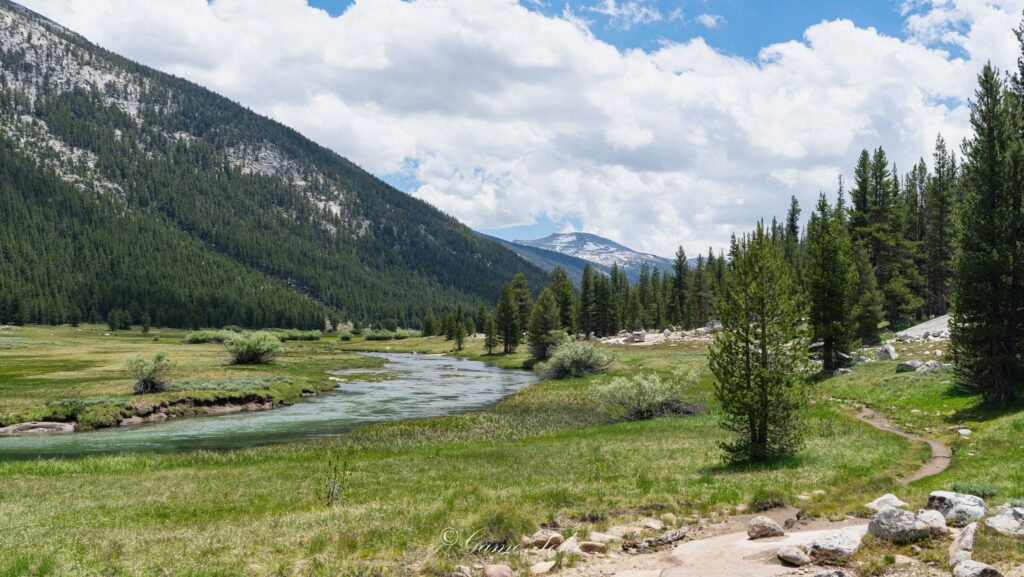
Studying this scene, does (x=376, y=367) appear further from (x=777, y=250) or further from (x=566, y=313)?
(x=777, y=250)

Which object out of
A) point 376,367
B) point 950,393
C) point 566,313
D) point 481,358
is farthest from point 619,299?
point 950,393

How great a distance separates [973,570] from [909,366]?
1510 inches

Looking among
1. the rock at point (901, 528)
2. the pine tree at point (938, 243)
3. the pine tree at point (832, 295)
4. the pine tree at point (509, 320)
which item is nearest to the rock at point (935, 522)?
the rock at point (901, 528)

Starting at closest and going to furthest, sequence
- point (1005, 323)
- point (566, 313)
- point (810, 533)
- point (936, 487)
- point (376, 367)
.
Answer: point (810, 533), point (936, 487), point (1005, 323), point (376, 367), point (566, 313)

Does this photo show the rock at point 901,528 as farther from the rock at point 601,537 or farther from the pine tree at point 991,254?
the pine tree at point 991,254

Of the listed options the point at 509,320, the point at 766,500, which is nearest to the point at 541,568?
the point at 766,500

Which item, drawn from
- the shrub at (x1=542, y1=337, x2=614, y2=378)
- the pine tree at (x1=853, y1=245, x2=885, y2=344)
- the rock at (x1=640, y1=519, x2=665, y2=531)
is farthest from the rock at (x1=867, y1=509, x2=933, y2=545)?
the shrub at (x1=542, y1=337, x2=614, y2=378)

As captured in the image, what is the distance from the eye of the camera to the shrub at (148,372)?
54.9m

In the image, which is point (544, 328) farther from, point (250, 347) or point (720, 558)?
point (720, 558)

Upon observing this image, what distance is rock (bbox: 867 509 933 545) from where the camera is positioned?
11.0 m

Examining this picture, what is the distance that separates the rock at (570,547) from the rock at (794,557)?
4306 mm

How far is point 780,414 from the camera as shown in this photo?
23609 millimetres

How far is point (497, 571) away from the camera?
1169 cm

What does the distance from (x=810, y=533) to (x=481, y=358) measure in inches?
4357
